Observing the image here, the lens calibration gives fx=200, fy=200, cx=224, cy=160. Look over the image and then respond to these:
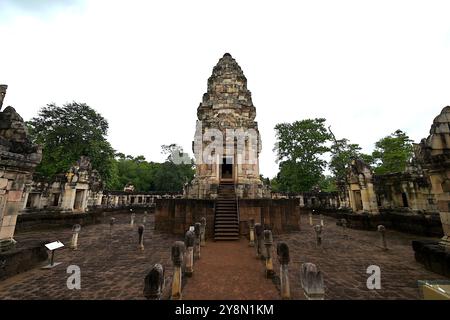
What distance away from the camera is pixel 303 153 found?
27734 millimetres

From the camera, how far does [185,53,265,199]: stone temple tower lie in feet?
54.6

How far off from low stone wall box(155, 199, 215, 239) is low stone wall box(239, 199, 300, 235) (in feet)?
6.26

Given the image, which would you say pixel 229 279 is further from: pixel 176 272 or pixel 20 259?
pixel 20 259

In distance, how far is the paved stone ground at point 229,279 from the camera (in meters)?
4.46

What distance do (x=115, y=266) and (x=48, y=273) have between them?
5.62ft

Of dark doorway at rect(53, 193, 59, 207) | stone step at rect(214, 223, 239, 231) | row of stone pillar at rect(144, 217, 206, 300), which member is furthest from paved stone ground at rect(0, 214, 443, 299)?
dark doorway at rect(53, 193, 59, 207)

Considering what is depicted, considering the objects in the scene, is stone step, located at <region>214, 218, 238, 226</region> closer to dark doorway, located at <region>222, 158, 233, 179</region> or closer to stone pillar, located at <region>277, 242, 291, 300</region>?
dark doorway, located at <region>222, 158, 233, 179</region>

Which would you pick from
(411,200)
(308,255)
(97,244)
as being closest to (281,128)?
(411,200)

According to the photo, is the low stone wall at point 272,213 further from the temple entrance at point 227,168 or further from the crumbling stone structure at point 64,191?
the crumbling stone structure at point 64,191

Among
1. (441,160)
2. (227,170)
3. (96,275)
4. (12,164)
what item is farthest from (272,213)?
(12,164)

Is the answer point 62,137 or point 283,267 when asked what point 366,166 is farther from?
point 62,137

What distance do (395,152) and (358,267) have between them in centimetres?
2609

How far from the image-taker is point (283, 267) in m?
4.34

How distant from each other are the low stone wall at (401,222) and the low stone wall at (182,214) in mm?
10303
